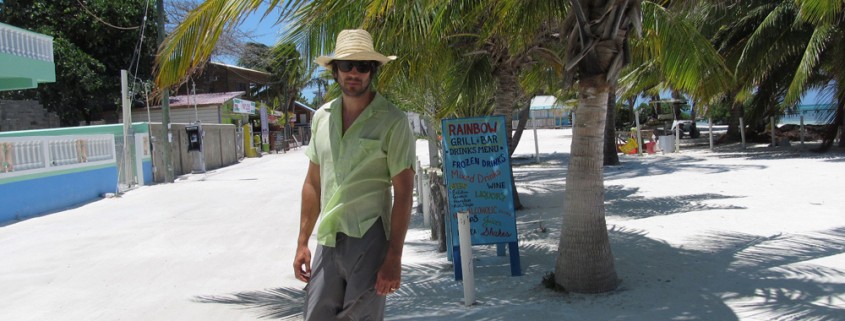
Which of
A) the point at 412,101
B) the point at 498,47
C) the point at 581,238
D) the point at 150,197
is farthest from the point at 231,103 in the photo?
the point at 581,238

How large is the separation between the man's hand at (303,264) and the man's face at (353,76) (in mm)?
710

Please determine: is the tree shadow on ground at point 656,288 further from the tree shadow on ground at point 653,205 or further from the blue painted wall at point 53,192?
the blue painted wall at point 53,192

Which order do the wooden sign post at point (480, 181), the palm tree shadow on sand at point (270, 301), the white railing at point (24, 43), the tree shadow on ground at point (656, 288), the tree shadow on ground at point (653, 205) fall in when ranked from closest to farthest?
the tree shadow on ground at point (656, 288)
the palm tree shadow on sand at point (270, 301)
the wooden sign post at point (480, 181)
the tree shadow on ground at point (653, 205)
the white railing at point (24, 43)

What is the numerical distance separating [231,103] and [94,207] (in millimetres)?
19980

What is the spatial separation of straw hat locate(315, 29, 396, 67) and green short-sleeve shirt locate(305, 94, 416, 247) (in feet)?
0.64

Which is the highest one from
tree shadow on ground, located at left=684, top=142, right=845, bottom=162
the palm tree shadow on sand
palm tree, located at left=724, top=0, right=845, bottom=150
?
palm tree, located at left=724, top=0, right=845, bottom=150

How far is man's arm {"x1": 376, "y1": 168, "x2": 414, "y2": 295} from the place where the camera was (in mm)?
2660

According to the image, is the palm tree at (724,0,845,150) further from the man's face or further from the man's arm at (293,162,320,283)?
the man's arm at (293,162,320,283)

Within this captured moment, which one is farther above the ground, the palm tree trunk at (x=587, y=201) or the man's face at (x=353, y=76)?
the man's face at (x=353, y=76)

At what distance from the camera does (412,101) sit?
13.8 metres

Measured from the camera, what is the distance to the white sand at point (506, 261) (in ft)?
16.1

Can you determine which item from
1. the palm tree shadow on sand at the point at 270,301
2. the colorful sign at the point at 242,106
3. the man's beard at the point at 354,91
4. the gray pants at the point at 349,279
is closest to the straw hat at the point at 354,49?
the man's beard at the point at 354,91

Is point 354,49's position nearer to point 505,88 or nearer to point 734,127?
point 505,88

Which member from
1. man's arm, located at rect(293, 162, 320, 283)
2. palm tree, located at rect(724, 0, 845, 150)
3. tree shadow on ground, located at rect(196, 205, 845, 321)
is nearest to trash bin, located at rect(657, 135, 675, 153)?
palm tree, located at rect(724, 0, 845, 150)
